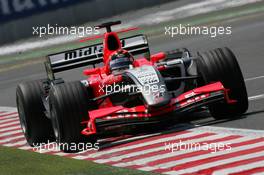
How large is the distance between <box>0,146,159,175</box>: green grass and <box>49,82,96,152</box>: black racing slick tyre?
0.35 metres

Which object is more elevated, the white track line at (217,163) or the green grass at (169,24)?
the white track line at (217,163)

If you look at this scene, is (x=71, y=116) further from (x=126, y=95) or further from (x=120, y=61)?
(x=120, y=61)

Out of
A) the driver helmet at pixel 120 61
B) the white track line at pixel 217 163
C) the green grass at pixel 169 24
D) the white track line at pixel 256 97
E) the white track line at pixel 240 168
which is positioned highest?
the driver helmet at pixel 120 61

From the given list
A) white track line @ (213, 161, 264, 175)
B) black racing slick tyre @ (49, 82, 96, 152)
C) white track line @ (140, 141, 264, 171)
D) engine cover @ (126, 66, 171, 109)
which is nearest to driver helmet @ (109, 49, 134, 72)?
engine cover @ (126, 66, 171, 109)

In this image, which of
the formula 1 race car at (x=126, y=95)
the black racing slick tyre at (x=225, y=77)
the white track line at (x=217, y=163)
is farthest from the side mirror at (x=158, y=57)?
the white track line at (x=217, y=163)

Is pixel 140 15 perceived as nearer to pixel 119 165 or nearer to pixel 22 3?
pixel 22 3

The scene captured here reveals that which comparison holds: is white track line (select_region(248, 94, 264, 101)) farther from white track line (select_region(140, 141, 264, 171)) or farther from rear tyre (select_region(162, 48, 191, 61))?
white track line (select_region(140, 141, 264, 171))

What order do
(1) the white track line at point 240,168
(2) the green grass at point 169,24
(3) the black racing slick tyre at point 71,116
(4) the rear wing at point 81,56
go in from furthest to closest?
(2) the green grass at point 169,24, (4) the rear wing at point 81,56, (3) the black racing slick tyre at point 71,116, (1) the white track line at point 240,168

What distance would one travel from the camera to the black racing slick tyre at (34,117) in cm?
1512

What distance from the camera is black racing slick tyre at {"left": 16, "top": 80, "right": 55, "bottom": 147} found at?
15.1 metres

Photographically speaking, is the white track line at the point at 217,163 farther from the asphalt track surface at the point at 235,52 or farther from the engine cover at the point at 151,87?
the asphalt track surface at the point at 235,52

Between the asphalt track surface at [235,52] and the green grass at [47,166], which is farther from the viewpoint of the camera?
the asphalt track surface at [235,52]

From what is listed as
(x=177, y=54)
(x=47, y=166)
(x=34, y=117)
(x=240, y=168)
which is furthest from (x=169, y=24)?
(x=240, y=168)

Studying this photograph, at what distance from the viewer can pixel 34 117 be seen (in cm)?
1516
